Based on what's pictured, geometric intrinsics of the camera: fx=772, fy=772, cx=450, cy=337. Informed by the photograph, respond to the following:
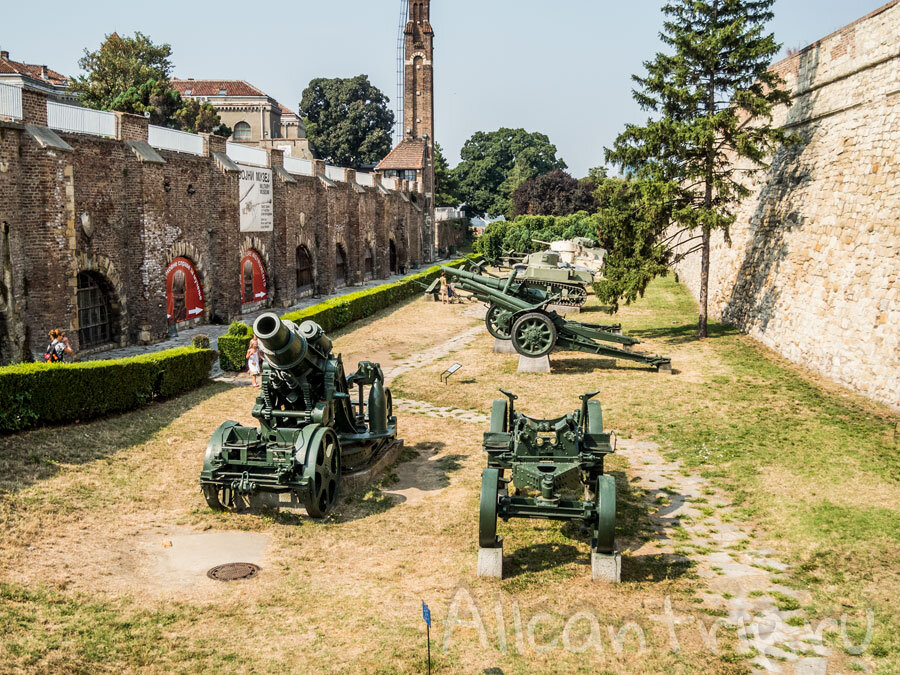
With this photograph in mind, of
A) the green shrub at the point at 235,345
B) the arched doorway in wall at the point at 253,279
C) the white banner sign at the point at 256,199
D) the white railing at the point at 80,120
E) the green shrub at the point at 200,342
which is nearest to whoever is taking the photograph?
the green shrub at the point at 200,342

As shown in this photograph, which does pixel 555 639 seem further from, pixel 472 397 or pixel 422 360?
pixel 422 360

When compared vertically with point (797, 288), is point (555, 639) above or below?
below

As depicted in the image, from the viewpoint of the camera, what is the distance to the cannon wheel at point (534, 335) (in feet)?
59.6

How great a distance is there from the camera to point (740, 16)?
20766 mm

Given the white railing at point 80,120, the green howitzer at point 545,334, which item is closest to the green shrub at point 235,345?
the green howitzer at point 545,334

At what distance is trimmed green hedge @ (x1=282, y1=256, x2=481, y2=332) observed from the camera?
2269 centimetres

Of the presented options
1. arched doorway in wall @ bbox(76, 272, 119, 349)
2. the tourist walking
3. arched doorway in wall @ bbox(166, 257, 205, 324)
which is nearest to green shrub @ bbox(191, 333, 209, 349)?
the tourist walking

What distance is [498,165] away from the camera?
91.8 m

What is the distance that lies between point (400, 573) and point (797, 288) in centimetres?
1472

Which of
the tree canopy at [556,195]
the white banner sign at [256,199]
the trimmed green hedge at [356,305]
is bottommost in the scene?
the trimmed green hedge at [356,305]

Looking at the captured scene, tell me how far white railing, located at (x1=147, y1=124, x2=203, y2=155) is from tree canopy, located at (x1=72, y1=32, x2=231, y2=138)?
1968cm

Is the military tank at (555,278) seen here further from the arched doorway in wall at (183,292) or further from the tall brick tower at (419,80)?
the tall brick tower at (419,80)

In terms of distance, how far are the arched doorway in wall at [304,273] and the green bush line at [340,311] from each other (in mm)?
4018

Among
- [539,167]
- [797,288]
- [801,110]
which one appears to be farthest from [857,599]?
[539,167]
